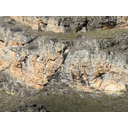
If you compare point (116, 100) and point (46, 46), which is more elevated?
point (46, 46)

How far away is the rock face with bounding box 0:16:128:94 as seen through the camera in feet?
Result: 113

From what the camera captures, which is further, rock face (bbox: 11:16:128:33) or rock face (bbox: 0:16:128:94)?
rock face (bbox: 11:16:128:33)

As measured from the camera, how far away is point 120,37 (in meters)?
36.2

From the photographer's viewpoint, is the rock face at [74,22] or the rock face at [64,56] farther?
the rock face at [74,22]

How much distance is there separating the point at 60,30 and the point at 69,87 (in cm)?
954

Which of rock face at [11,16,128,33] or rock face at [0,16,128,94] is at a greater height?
rock face at [11,16,128,33]

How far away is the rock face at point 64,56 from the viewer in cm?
3450

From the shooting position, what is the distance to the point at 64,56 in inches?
1439

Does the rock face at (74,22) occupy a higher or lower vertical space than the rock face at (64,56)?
higher

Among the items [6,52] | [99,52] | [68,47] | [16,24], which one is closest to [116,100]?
[99,52]

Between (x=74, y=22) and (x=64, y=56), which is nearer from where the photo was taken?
(x=64, y=56)

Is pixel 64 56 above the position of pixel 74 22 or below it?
below

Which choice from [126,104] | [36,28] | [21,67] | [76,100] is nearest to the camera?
[126,104]

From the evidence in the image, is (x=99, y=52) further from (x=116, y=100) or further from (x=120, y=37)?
(x=116, y=100)
